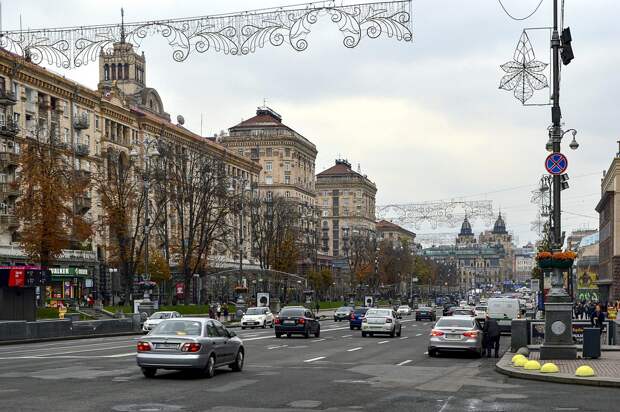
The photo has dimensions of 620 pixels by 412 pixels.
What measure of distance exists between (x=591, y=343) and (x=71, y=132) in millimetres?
61812

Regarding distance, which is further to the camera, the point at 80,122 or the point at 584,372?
the point at 80,122

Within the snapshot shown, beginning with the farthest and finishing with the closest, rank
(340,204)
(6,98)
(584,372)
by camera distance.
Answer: (340,204), (6,98), (584,372)

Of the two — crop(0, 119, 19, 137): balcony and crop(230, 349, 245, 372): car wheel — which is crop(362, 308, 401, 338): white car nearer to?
crop(230, 349, 245, 372): car wheel

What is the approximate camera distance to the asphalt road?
1585cm

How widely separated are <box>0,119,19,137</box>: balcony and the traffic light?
165ft

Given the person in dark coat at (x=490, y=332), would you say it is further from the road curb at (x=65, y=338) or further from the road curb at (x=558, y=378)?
the road curb at (x=65, y=338)

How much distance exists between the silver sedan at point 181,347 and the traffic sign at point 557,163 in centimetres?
1170

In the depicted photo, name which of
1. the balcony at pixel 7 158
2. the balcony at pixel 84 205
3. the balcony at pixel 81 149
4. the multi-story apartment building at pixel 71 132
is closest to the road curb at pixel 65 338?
the multi-story apartment building at pixel 71 132

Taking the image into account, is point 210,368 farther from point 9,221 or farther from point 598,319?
point 9,221

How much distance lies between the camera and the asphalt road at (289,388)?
15852 millimetres

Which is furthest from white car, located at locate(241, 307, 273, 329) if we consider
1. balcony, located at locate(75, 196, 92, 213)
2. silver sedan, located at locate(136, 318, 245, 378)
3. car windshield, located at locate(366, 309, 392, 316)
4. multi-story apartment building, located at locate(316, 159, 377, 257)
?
multi-story apartment building, located at locate(316, 159, 377, 257)

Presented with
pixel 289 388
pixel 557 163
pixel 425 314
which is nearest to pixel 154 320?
pixel 557 163

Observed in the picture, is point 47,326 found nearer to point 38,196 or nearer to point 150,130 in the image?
point 38,196

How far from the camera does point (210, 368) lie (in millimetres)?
20922
